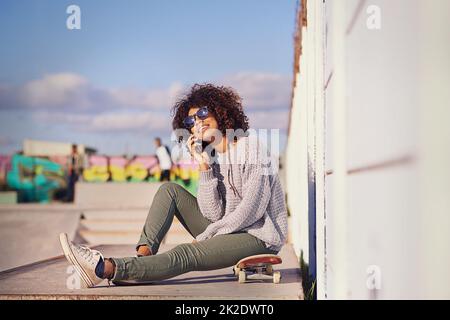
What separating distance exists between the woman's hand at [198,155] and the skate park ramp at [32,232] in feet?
24.0

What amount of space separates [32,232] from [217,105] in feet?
27.2

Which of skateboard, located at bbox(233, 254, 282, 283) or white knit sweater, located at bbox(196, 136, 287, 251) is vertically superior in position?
white knit sweater, located at bbox(196, 136, 287, 251)

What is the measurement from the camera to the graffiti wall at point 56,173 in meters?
16.2

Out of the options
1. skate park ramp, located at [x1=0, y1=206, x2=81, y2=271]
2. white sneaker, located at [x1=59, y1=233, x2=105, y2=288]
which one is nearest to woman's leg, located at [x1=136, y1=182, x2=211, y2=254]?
white sneaker, located at [x1=59, y1=233, x2=105, y2=288]

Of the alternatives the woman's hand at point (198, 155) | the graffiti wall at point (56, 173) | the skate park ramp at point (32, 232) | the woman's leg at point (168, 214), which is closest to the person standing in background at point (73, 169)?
the graffiti wall at point (56, 173)

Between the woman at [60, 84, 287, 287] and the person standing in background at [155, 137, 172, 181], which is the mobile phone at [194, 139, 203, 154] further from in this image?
the person standing in background at [155, 137, 172, 181]

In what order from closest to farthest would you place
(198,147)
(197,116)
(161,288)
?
(161,288)
(198,147)
(197,116)

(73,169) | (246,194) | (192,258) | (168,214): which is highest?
(73,169)

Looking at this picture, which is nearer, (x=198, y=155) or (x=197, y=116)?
(x=198, y=155)

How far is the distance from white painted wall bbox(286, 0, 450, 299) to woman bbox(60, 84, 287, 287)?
0.97 m

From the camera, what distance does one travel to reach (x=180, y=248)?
288cm

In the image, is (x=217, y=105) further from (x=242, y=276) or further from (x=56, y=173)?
(x=56, y=173)

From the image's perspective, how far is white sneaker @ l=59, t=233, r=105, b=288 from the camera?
2608 millimetres

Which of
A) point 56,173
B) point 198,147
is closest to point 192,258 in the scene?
point 198,147
